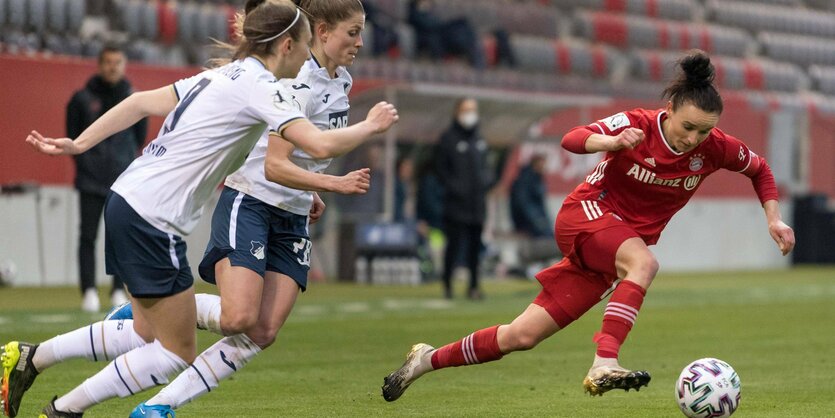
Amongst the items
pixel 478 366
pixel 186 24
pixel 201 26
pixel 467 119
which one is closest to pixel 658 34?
pixel 201 26

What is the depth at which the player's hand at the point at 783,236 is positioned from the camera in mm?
6766

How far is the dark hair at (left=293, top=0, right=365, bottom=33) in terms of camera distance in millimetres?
6410

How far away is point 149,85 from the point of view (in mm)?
17000

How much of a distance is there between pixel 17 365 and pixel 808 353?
6302 millimetres

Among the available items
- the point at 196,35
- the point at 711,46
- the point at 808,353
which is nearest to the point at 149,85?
the point at 196,35

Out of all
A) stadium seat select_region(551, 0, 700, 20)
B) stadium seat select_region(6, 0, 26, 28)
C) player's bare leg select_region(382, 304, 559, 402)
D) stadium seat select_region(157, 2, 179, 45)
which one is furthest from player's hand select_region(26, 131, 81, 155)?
stadium seat select_region(551, 0, 700, 20)

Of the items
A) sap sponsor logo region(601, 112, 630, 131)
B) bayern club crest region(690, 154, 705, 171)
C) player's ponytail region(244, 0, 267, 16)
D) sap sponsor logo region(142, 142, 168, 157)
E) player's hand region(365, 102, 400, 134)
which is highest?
player's ponytail region(244, 0, 267, 16)

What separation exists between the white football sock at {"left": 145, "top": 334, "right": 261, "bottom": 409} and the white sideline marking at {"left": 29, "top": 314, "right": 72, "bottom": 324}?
5846 millimetres

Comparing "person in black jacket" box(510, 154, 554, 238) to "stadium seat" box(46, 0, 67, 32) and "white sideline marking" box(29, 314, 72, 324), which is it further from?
"white sideline marking" box(29, 314, 72, 324)

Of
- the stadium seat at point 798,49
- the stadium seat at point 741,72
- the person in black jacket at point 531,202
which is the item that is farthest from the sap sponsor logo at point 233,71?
the stadium seat at point 798,49

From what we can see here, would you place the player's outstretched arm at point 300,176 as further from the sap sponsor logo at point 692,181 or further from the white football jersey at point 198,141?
the sap sponsor logo at point 692,181

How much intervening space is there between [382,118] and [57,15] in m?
13.7

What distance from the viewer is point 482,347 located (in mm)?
6926

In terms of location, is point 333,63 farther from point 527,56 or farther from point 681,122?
point 527,56
